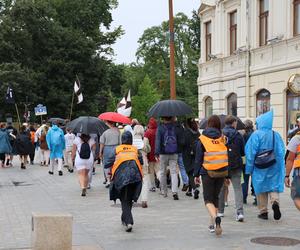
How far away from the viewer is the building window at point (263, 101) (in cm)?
2403

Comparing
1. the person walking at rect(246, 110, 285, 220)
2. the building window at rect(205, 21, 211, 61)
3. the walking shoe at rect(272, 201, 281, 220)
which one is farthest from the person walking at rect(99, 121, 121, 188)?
the building window at rect(205, 21, 211, 61)

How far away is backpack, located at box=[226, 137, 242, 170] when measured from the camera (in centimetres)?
972

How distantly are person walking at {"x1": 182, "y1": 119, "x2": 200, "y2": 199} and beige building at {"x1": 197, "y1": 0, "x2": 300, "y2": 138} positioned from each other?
9514 mm

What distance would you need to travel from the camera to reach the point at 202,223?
31.0 ft

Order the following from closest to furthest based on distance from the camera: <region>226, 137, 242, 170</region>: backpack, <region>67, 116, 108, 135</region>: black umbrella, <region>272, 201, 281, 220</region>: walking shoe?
<region>272, 201, 281, 220</region>: walking shoe
<region>226, 137, 242, 170</region>: backpack
<region>67, 116, 108, 135</region>: black umbrella

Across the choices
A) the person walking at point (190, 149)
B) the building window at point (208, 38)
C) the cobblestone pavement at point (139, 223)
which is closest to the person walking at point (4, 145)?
the cobblestone pavement at point (139, 223)

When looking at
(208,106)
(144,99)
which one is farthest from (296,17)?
(144,99)

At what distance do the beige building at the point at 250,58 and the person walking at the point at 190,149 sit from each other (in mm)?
9514

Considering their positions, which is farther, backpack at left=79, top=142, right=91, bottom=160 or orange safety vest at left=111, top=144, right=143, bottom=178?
backpack at left=79, top=142, right=91, bottom=160

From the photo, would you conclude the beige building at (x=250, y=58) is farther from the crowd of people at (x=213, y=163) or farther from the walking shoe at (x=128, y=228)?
the walking shoe at (x=128, y=228)

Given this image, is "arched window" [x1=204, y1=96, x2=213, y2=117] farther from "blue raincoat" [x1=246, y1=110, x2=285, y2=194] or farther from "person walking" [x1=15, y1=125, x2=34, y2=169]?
"blue raincoat" [x1=246, y1=110, x2=285, y2=194]

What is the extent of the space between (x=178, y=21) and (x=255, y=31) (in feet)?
141

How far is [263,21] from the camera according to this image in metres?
24.7

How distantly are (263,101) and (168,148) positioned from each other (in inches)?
517
